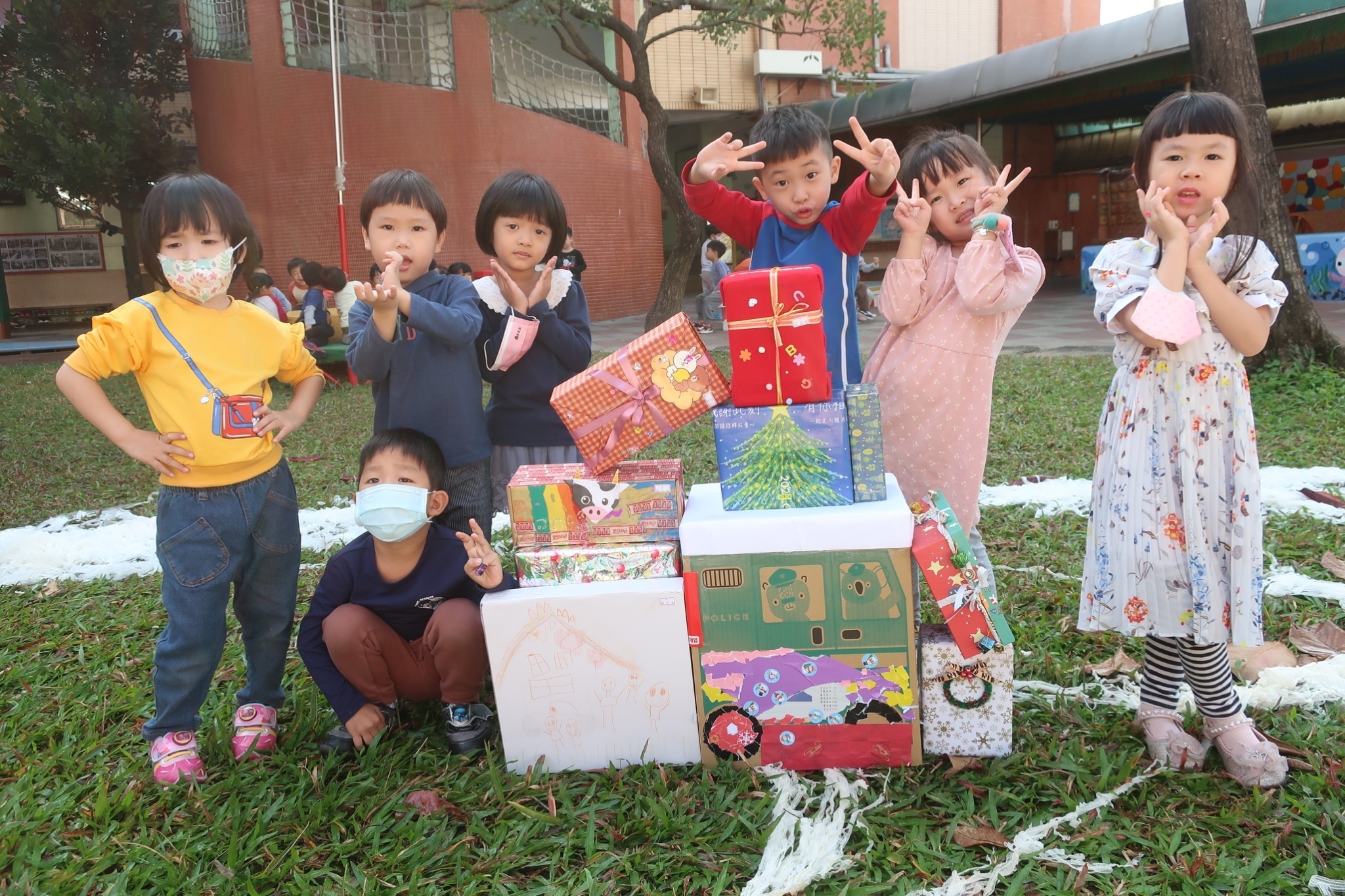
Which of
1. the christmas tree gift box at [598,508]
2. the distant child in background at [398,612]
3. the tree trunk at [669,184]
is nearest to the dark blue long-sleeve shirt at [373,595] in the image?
the distant child in background at [398,612]

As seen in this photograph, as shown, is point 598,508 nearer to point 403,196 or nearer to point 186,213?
point 403,196

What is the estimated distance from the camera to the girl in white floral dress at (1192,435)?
2.04 meters

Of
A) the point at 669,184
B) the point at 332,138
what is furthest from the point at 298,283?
the point at 669,184

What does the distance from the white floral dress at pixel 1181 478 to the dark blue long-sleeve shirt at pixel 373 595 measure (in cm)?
149

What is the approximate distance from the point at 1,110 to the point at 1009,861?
15.5 m

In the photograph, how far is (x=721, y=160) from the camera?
241 cm

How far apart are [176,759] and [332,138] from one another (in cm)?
1220

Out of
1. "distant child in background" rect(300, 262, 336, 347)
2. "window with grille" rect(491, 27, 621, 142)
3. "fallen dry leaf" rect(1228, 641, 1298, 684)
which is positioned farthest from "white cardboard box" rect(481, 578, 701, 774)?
"window with grille" rect(491, 27, 621, 142)

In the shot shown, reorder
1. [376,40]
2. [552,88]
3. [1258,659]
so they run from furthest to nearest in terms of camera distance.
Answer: [552,88] < [376,40] < [1258,659]

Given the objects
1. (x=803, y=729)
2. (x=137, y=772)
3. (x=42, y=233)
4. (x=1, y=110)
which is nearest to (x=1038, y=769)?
(x=803, y=729)

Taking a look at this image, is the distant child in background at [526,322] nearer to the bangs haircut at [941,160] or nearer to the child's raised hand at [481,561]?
the child's raised hand at [481,561]

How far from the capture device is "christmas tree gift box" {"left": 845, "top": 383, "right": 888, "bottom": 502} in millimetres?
2207

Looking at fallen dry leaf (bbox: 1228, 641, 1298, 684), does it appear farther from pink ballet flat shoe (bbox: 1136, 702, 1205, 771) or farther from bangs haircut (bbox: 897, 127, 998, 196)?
bangs haircut (bbox: 897, 127, 998, 196)

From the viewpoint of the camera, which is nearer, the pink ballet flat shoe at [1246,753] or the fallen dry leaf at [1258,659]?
the pink ballet flat shoe at [1246,753]
